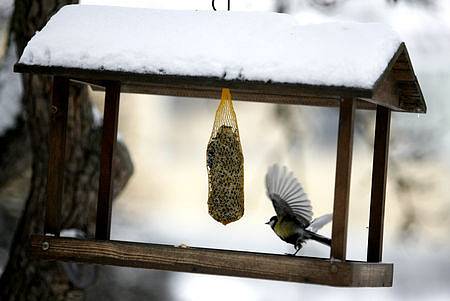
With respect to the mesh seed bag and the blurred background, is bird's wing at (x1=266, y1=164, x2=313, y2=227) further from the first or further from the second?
the blurred background

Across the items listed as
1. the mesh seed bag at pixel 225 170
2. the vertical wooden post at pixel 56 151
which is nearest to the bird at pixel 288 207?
the mesh seed bag at pixel 225 170

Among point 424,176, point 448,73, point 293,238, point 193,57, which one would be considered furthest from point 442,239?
point 193,57

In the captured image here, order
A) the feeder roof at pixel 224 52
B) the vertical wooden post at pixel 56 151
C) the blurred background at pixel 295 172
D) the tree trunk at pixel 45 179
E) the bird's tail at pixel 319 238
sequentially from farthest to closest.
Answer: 1. the blurred background at pixel 295 172
2. the tree trunk at pixel 45 179
3. the vertical wooden post at pixel 56 151
4. the bird's tail at pixel 319 238
5. the feeder roof at pixel 224 52

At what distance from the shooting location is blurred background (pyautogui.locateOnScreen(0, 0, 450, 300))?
5.43m

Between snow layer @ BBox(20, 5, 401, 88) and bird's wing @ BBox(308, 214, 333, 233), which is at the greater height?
snow layer @ BBox(20, 5, 401, 88)

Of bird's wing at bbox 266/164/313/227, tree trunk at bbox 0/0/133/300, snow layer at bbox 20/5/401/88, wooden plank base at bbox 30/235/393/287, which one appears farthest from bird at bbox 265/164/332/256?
tree trunk at bbox 0/0/133/300

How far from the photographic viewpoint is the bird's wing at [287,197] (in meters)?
3.32

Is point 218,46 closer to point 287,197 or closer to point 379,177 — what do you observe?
point 287,197

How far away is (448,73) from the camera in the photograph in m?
5.64

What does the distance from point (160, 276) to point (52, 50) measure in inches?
114

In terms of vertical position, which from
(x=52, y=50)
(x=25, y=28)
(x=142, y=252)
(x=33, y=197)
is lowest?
(x=142, y=252)

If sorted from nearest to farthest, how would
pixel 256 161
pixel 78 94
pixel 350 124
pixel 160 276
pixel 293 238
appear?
pixel 350 124 → pixel 293 238 → pixel 78 94 → pixel 256 161 → pixel 160 276

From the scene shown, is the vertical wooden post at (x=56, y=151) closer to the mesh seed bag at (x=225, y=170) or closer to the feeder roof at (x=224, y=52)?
the feeder roof at (x=224, y=52)

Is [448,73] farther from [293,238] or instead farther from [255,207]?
[293,238]
